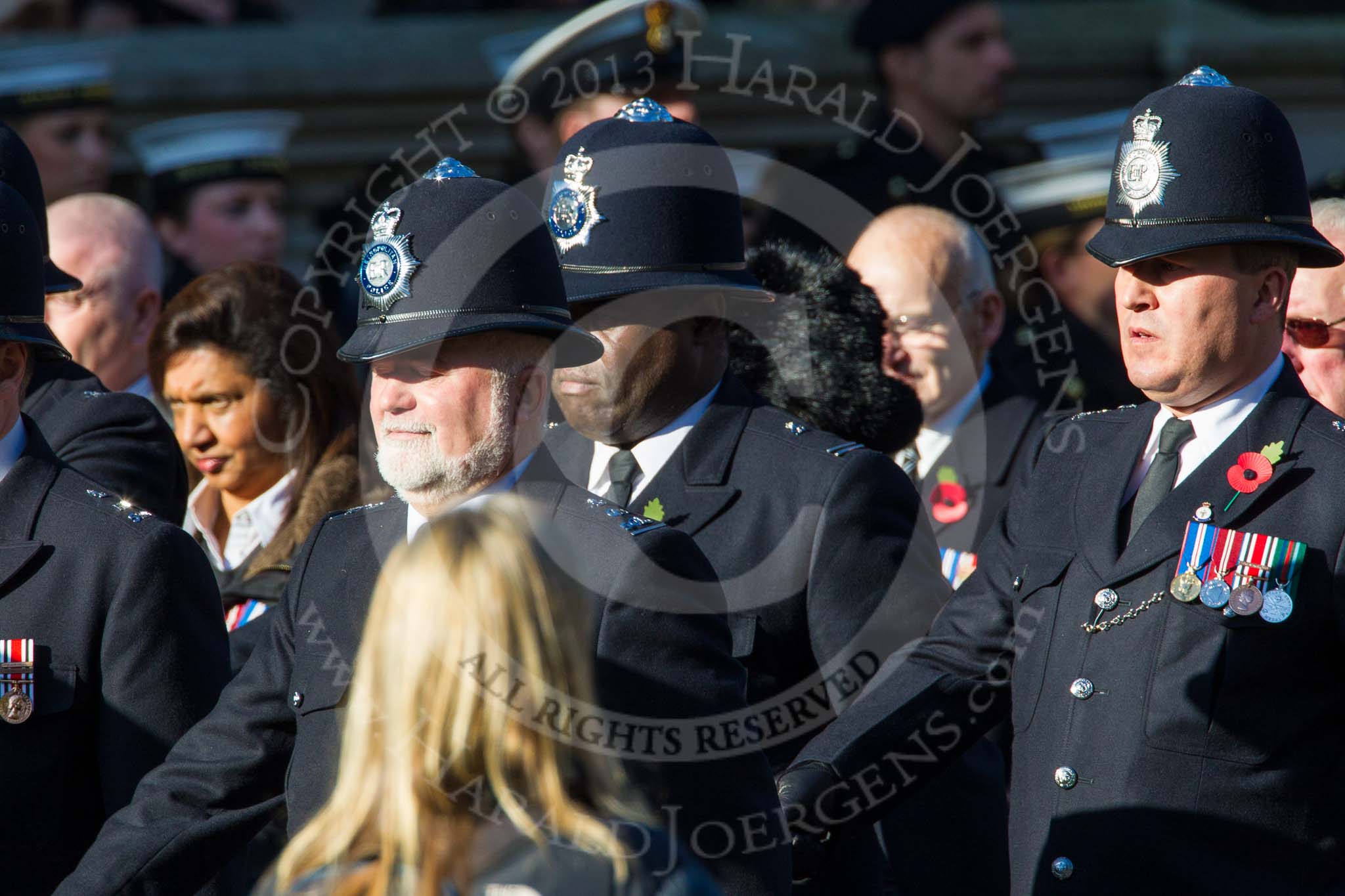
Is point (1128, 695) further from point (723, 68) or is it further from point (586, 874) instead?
point (723, 68)

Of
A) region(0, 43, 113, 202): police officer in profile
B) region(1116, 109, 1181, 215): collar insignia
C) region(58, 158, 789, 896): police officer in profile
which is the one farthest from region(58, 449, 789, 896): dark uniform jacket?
region(0, 43, 113, 202): police officer in profile

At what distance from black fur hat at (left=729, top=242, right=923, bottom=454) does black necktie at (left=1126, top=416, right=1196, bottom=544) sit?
4.38ft

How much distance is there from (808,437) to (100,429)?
178 centimetres

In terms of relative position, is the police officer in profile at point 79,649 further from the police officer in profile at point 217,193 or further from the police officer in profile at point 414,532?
the police officer in profile at point 217,193

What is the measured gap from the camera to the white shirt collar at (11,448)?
3.86 metres

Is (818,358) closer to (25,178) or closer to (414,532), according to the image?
(414,532)

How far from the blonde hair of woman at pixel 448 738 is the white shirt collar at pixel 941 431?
3257 mm

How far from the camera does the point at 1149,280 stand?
3498mm

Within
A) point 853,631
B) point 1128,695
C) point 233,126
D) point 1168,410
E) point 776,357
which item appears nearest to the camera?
point 1128,695

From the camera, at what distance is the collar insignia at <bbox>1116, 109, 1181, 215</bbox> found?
3529mm

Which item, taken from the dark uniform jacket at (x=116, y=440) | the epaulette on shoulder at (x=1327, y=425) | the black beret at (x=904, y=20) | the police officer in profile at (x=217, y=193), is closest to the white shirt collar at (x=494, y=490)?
the epaulette on shoulder at (x=1327, y=425)

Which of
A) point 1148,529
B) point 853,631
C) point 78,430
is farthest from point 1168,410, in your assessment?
point 78,430

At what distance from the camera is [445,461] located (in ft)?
10.9

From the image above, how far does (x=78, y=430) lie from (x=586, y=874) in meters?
2.93
